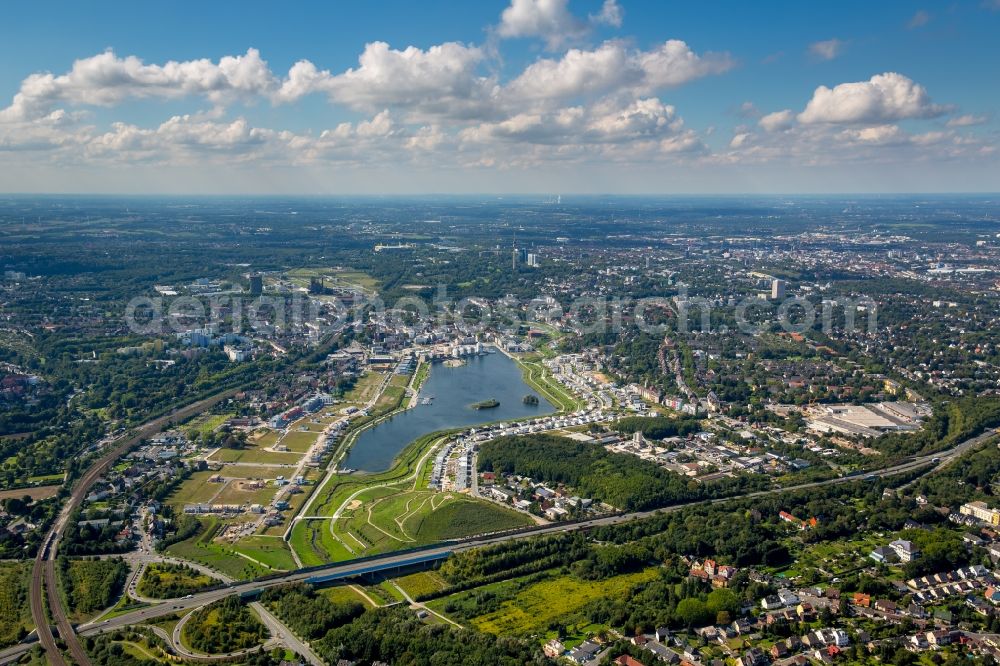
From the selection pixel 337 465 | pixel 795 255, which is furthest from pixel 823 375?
pixel 795 255

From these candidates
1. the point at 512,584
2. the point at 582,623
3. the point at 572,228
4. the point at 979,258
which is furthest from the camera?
the point at 572,228

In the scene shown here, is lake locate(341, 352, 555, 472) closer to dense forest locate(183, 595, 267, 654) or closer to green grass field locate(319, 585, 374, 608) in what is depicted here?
green grass field locate(319, 585, 374, 608)

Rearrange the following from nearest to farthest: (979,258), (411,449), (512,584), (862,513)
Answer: (512,584) → (862,513) → (411,449) → (979,258)

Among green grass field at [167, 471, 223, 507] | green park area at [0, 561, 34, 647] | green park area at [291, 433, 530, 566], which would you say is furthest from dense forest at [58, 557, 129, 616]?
green park area at [291, 433, 530, 566]

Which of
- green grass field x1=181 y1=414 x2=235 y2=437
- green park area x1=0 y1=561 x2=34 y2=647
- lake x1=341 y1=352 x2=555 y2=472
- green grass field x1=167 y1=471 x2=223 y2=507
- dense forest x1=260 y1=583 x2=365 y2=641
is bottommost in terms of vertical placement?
lake x1=341 y1=352 x2=555 y2=472

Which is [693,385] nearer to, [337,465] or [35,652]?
[337,465]

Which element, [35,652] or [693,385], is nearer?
[35,652]
